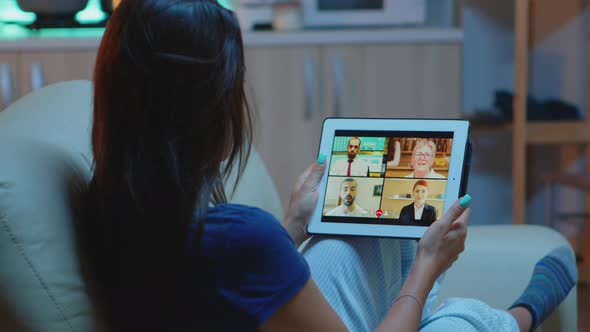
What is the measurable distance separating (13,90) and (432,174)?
2.05m

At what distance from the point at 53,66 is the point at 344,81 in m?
1.08

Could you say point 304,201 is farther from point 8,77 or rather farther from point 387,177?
point 8,77

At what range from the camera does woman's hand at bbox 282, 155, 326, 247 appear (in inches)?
48.5

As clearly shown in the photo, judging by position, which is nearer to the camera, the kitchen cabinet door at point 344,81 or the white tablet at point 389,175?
the white tablet at point 389,175

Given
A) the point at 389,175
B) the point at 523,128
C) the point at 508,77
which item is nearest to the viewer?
the point at 389,175

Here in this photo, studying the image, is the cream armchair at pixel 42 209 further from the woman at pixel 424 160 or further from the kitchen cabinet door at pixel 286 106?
the kitchen cabinet door at pixel 286 106

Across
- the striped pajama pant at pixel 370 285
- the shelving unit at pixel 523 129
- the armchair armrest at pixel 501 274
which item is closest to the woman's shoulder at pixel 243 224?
the striped pajama pant at pixel 370 285

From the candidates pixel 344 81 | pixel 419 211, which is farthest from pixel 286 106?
pixel 419 211

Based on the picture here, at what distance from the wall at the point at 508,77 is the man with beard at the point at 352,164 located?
1.82 meters

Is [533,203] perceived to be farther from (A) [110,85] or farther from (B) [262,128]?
(A) [110,85]

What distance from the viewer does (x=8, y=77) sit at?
2742 mm

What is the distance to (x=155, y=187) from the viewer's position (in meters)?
0.85

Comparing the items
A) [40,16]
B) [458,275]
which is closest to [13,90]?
[40,16]

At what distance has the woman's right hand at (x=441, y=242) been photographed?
1094 mm
